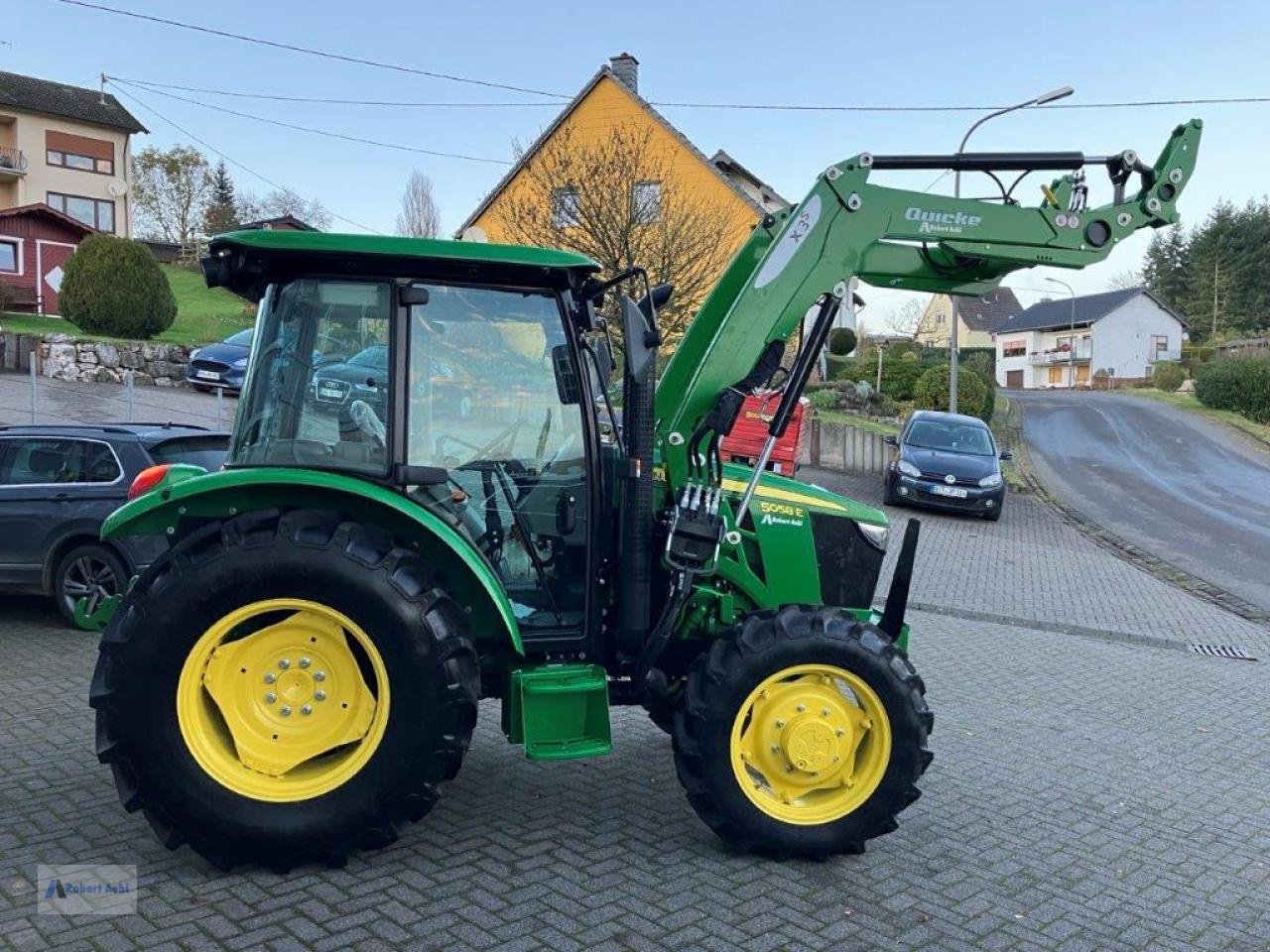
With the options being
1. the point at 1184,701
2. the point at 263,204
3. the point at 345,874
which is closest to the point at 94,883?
the point at 345,874

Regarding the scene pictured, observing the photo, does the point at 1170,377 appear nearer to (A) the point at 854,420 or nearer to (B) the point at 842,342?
(B) the point at 842,342

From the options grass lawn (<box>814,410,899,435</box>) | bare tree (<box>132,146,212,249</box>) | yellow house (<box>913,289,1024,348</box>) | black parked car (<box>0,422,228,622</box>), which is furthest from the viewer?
yellow house (<box>913,289,1024,348</box>)

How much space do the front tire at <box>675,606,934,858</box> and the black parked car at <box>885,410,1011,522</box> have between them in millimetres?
13704

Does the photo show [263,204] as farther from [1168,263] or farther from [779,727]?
[1168,263]

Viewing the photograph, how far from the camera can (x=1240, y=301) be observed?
7238 cm

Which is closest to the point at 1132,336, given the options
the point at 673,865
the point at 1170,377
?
the point at 1170,377

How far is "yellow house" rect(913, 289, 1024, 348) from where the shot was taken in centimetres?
7150

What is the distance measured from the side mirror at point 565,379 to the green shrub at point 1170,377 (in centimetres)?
5373

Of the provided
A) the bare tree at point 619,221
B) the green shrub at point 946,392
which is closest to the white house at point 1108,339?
the green shrub at point 946,392

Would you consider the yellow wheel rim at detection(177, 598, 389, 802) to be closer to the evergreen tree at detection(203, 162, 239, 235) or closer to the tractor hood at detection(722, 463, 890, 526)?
the tractor hood at detection(722, 463, 890, 526)

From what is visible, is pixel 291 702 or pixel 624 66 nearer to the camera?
pixel 291 702

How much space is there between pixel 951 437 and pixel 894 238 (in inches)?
582

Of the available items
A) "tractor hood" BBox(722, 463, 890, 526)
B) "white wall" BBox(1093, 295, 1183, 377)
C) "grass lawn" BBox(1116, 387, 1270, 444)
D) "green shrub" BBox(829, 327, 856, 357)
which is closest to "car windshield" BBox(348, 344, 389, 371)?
"tractor hood" BBox(722, 463, 890, 526)

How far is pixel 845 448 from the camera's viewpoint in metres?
23.0
